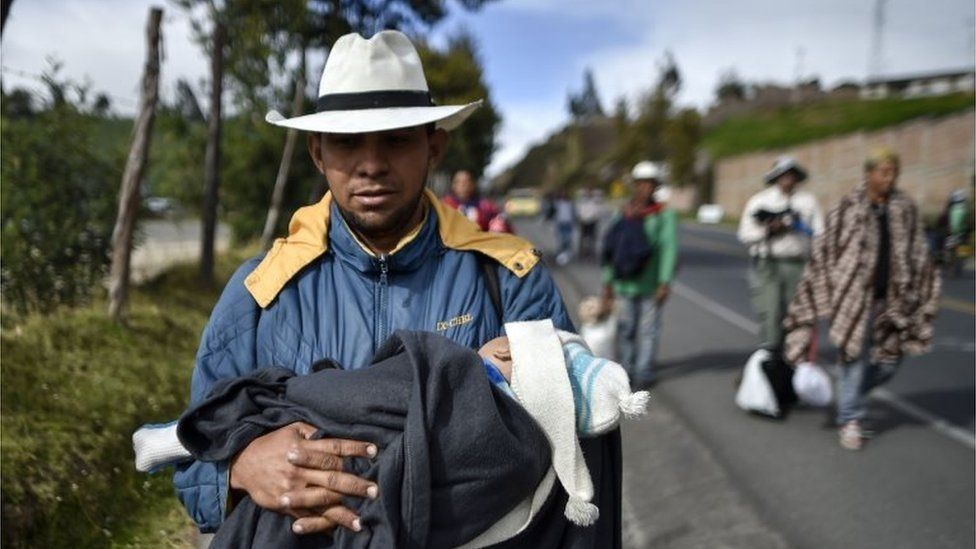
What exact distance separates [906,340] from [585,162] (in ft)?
256

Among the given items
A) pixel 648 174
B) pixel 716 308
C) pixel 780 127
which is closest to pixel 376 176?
pixel 648 174

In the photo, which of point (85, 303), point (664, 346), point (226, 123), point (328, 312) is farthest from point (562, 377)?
point (226, 123)

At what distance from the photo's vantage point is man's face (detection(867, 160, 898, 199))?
A: 15.6 feet

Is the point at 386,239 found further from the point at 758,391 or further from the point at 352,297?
the point at 758,391

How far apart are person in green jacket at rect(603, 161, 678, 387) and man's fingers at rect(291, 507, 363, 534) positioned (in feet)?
17.4

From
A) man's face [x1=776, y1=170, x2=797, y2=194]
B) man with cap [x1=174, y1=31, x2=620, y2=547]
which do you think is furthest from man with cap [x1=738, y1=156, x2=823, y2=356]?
man with cap [x1=174, y1=31, x2=620, y2=547]

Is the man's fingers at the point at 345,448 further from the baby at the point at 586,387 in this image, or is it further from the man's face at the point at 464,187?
the man's face at the point at 464,187

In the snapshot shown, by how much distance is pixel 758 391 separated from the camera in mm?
5477

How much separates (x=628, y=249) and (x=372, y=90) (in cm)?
504

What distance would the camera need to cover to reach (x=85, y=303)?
245 inches

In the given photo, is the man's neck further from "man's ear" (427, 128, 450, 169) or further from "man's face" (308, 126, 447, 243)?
"man's ear" (427, 128, 450, 169)

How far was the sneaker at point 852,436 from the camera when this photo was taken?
484 centimetres

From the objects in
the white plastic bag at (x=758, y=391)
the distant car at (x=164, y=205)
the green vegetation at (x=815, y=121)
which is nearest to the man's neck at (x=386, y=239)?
the white plastic bag at (x=758, y=391)

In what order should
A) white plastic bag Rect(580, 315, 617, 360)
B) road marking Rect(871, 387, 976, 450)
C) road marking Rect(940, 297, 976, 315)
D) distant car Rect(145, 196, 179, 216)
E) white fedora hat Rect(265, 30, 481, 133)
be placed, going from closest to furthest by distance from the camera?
white fedora hat Rect(265, 30, 481, 133) < road marking Rect(871, 387, 976, 450) < white plastic bag Rect(580, 315, 617, 360) < distant car Rect(145, 196, 179, 216) < road marking Rect(940, 297, 976, 315)
